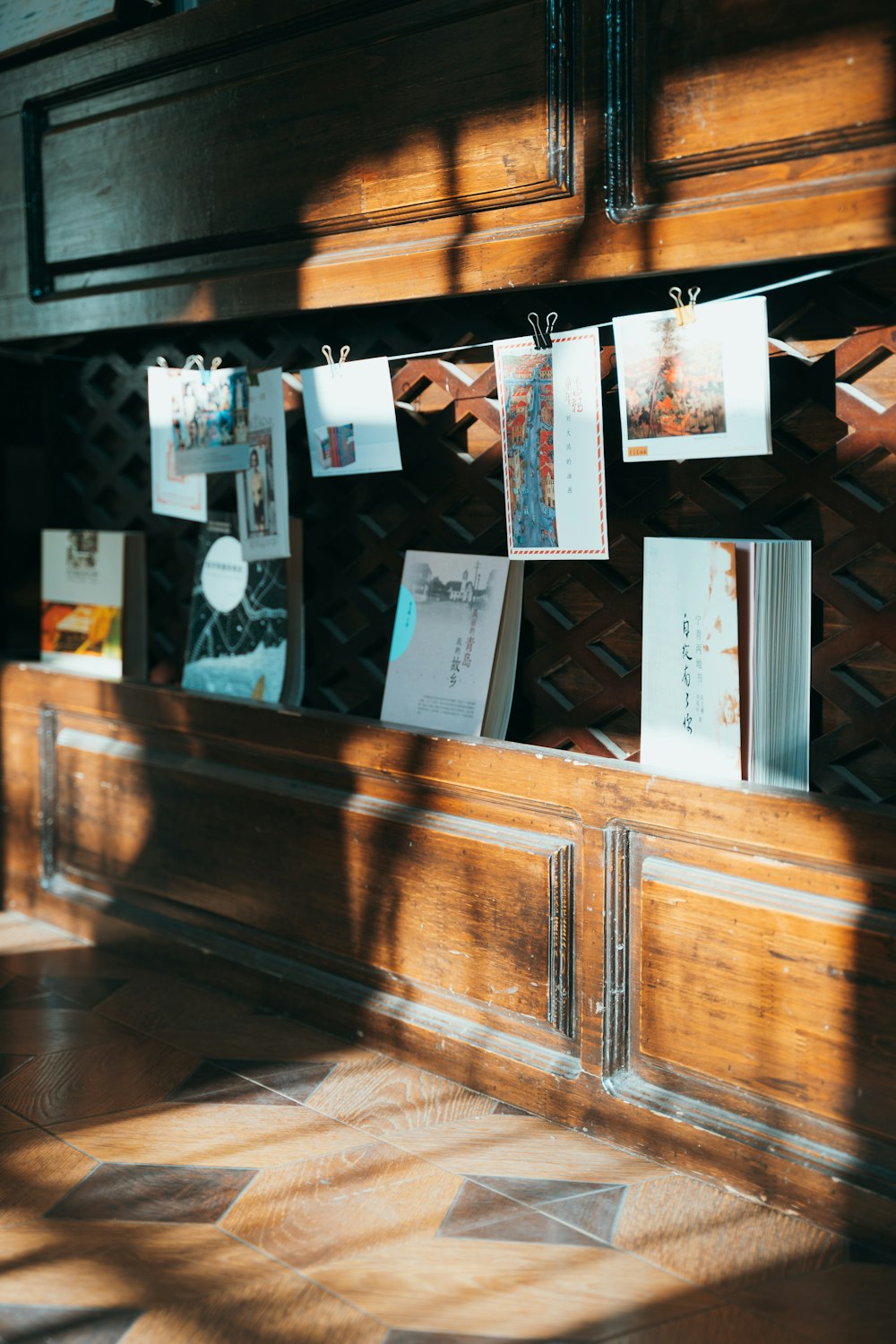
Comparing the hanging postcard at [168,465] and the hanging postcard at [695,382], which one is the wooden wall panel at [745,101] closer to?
the hanging postcard at [695,382]

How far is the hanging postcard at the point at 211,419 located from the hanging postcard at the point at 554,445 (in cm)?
70

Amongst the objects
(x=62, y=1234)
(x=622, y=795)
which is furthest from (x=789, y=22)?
(x=62, y=1234)

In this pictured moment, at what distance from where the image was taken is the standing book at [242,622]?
290 centimetres

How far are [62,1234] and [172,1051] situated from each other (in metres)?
0.69

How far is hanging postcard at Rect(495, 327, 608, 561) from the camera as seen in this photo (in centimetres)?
221

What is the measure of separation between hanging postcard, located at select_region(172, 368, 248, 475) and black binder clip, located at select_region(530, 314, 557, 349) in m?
0.72

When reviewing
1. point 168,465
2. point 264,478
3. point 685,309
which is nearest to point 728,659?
Result: point 685,309

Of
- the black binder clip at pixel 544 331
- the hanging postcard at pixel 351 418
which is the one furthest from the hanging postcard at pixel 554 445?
the hanging postcard at pixel 351 418

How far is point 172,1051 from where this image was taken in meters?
2.58

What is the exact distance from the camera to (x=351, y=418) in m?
2.58

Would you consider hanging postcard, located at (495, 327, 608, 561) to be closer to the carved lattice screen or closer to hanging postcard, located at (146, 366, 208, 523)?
the carved lattice screen

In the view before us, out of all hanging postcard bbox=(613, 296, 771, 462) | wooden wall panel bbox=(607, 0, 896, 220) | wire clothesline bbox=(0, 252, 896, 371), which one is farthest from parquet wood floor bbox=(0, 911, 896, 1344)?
wooden wall panel bbox=(607, 0, 896, 220)

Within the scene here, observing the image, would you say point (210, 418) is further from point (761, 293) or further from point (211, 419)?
point (761, 293)

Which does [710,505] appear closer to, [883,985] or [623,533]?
[623,533]
